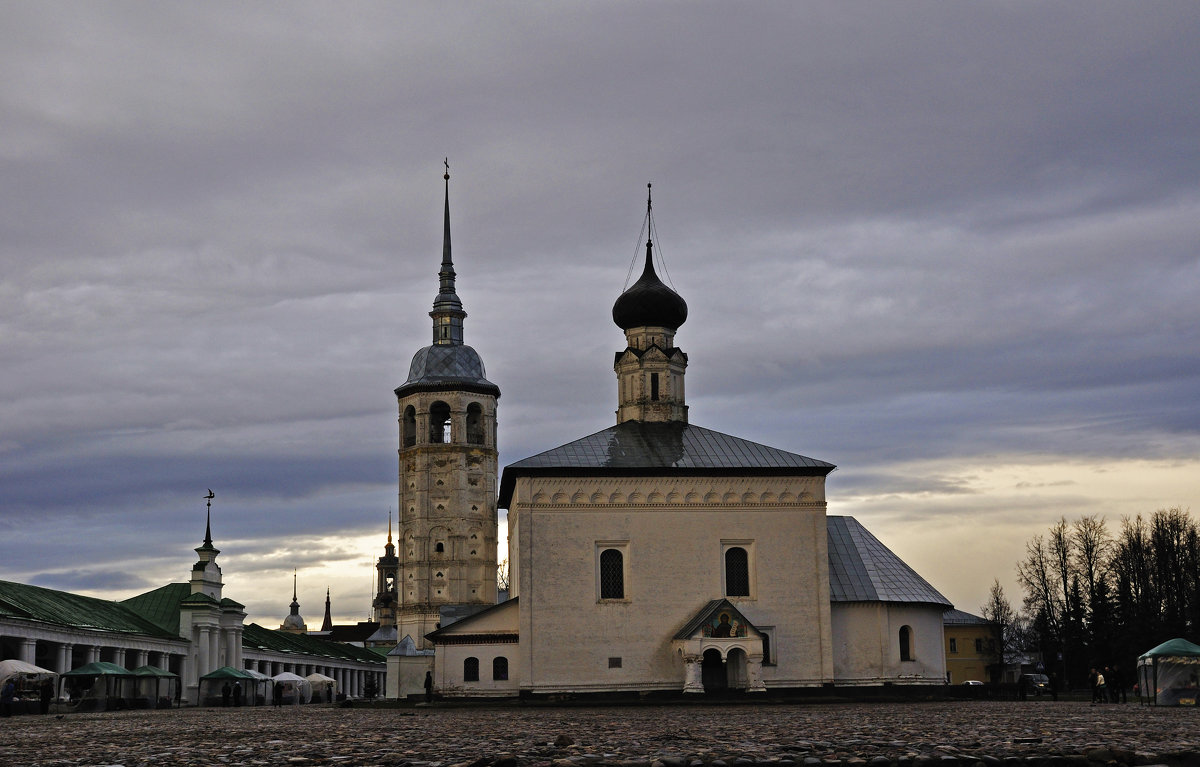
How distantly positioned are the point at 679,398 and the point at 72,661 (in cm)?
2580

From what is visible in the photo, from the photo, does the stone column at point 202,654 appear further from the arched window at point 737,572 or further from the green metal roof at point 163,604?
the arched window at point 737,572

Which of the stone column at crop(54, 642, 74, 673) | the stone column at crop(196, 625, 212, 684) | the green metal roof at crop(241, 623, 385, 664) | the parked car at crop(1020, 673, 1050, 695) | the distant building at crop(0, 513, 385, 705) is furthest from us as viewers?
the green metal roof at crop(241, 623, 385, 664)

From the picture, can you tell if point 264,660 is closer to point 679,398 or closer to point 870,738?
point 679,398

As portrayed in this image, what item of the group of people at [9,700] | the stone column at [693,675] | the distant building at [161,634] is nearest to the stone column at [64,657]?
the distant building at [161,634]

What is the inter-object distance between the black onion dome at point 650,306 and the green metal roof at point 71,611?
921 inches

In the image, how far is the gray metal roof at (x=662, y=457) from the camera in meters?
42.0

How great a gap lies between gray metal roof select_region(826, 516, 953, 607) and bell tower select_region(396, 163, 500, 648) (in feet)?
133

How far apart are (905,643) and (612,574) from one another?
10.5 metres

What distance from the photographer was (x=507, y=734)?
17141 mm

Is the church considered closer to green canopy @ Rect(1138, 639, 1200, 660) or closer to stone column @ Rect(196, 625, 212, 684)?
green canopy @ Rect(1138, 639, 1200, 660)

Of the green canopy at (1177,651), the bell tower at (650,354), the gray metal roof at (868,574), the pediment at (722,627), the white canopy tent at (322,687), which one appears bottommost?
the white canopy tent at (322,687)

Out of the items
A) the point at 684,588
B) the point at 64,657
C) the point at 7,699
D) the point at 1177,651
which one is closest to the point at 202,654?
the point at 64,657

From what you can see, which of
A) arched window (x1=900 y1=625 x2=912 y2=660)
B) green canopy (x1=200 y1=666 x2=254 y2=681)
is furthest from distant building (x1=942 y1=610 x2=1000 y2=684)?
green canopy (x1=200 y1=666 x2=254 y2=681)

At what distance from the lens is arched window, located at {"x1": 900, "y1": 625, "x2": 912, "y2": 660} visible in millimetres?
43281
